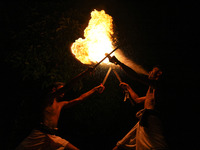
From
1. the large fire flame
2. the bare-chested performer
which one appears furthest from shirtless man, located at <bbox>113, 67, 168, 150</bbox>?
the large fire flame

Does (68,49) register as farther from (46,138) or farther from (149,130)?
(149,130)

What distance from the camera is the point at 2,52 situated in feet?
19.4

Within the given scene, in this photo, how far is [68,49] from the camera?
5988 mm

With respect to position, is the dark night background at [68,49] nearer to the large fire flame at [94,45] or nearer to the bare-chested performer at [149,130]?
the large fire flame at [94,45]

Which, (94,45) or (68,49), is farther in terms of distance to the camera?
(68,49)

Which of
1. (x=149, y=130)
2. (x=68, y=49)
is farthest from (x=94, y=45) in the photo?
(x=149, y=130)

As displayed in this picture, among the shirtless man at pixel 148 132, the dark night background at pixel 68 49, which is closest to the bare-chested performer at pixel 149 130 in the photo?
the shirtless man at pixel 148 132

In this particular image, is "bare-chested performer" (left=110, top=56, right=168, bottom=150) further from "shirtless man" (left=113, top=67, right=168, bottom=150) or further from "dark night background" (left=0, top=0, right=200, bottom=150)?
"dark night background" (left=0, top=0, right=200, bottom=150)

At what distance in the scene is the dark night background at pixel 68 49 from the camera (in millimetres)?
5367

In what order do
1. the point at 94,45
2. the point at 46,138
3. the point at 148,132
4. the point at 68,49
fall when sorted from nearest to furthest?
the point at 148,132 < the point at 46,138 < the point at 94,45 < the point at 68,49

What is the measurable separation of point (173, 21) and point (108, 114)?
15.5 feet

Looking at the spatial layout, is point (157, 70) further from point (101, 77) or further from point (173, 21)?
point (101, 77)

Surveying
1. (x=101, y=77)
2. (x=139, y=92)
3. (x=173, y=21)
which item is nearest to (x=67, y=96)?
(x=101, y=77)

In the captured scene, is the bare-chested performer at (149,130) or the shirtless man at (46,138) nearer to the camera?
the bare-chested performer at (149,130)
